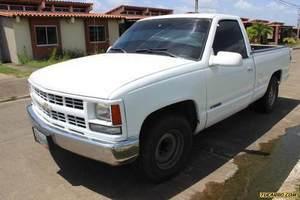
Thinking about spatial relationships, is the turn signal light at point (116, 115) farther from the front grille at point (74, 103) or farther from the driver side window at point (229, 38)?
the driver side window at point (229, 38)

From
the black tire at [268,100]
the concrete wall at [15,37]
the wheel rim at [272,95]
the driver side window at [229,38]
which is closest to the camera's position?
the driver side window at [229,38]

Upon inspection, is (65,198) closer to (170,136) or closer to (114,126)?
(114,126)

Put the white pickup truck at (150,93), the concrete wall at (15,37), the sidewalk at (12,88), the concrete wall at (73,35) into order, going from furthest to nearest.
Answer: the concrete wall at (73,35)
the concrete wall at (15,37)
the sidewalk at (12,88)
the white pickup truck at (150,93)

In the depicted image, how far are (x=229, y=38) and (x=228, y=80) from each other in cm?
74

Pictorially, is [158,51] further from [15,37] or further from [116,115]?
[15,37]

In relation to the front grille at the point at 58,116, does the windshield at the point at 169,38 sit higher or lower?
higher

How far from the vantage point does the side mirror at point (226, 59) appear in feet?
13.5

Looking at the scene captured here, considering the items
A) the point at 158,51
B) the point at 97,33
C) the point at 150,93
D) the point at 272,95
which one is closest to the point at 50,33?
the point at 97,33

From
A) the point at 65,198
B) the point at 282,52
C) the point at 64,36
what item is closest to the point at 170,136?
the point at 65,198

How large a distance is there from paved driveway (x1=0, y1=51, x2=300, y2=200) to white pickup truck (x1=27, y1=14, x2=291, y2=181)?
32 centimetres

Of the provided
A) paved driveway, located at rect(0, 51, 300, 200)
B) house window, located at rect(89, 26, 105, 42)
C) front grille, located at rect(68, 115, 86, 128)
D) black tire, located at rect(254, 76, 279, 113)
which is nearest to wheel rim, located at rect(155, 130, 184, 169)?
paved driveway, located at rect(0, 51, 300, 200)

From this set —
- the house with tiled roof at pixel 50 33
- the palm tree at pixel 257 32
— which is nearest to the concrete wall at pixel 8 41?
the house with tiled roof at pixel 50 33

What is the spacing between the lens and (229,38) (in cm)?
503

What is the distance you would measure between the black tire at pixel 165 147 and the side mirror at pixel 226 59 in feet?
2.71
